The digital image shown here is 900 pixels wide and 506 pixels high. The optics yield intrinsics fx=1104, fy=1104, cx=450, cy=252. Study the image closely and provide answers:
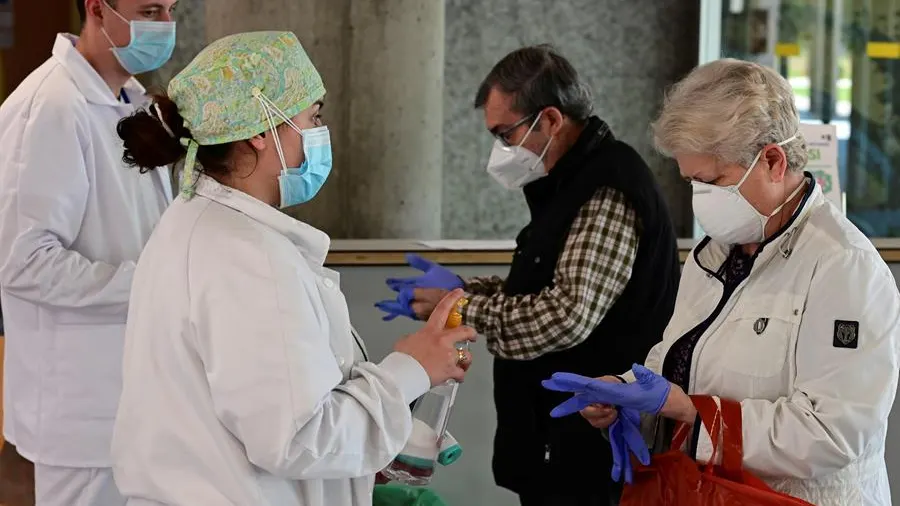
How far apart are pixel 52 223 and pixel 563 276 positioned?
1.13 metres

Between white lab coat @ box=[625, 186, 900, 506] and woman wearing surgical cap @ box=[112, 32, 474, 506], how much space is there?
527 millimetres

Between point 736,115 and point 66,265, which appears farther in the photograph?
point 66,265

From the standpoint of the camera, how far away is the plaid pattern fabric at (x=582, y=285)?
239 centimetres

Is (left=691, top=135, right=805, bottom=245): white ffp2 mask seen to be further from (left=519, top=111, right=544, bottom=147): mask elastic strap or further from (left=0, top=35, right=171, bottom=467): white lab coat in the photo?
(left=0, top=35, right=171, bottom=467): white lab coat

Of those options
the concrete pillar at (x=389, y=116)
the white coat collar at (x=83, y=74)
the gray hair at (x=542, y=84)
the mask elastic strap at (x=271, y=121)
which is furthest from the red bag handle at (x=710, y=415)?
the concrete pillar at (x=389, y=116)

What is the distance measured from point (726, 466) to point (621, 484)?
674mm

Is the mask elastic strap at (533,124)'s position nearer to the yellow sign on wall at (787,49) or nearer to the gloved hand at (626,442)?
the gloved hand at (626,442)

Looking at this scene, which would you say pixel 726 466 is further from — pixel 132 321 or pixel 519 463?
pixel 132 321

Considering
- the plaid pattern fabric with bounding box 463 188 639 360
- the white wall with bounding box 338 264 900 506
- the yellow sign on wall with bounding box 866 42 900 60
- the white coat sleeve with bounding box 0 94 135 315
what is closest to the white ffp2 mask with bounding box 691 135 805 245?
the plaid pattern fabric with bounding box 463 188 639 360

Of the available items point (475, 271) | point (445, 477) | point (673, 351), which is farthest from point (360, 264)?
point (673, 351)

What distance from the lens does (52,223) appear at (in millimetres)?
2436

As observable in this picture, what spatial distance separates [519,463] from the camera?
2617mm

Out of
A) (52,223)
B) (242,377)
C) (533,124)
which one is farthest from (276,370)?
(533,124)

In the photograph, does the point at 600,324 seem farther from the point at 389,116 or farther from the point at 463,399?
the point at 389,116
